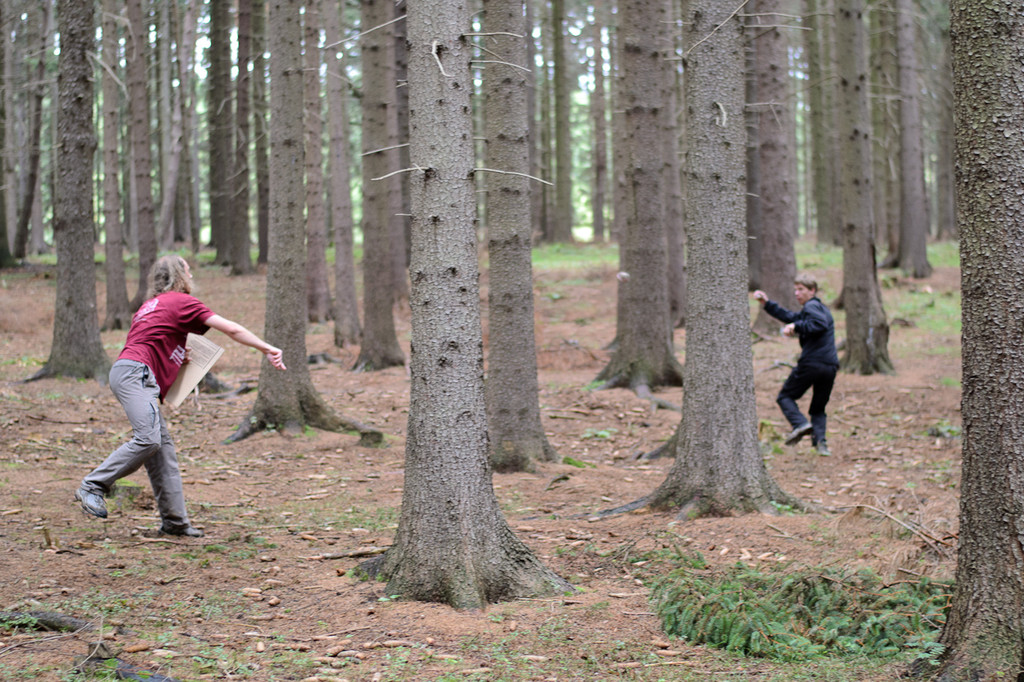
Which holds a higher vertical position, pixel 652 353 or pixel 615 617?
pixel 652 353

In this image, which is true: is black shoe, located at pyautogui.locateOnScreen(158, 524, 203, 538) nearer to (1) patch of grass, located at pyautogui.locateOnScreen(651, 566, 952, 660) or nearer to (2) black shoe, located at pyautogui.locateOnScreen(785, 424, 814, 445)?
(1) patch of grass, located at pyautogui.locateOnScreen(651, 566, 952, 660)

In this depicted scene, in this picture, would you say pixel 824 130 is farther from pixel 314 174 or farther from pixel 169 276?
pixel 169 276

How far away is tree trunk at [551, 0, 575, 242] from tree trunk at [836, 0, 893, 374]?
1267 cm

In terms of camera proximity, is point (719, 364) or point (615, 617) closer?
point (615, 617)

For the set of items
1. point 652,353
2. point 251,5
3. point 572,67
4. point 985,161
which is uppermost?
point 572,67

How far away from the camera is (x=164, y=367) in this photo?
612 cm

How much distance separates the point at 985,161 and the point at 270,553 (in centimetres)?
498

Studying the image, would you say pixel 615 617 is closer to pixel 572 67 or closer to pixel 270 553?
pixel 270 553

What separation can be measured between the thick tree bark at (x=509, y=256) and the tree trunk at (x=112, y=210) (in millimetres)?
11924

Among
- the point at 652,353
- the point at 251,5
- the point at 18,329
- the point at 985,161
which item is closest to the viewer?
the point at 985,161

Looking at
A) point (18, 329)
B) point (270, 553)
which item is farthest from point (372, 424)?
point (18, 329)

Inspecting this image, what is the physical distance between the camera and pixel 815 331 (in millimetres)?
9461

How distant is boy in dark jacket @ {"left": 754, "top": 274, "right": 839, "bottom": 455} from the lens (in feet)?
30.9

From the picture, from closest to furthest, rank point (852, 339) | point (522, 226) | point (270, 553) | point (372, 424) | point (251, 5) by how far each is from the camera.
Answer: point (270, 553) < point (522, 226) < point (372, 424) < point (852, 339) < point (251, 5)
